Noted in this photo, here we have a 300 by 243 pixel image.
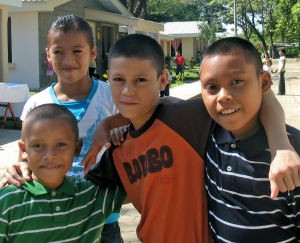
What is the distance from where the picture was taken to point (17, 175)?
2.02 metres

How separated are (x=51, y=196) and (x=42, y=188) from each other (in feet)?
0.17

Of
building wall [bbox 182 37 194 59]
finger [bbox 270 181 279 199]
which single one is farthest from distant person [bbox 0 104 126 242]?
building wall [bbox 182 37 194 59]

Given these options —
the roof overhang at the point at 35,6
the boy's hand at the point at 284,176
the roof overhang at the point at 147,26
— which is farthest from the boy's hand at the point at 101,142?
the roof overhang at the point at 147,26

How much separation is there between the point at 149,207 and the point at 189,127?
402mm

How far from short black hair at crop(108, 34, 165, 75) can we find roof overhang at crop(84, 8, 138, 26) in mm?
17654

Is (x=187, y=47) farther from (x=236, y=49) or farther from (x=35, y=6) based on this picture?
(x=236, y=49)

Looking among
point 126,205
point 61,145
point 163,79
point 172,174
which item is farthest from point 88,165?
point 126,205

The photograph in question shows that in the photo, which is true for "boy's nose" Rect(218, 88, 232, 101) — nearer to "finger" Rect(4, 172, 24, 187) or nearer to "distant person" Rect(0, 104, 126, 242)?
"distant person" Rect(0, 104, 126, 242)

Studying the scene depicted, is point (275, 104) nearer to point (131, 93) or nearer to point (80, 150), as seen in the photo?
point (131, 93)

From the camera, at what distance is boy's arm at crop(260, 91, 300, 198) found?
5.25 feet

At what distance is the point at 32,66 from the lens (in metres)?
16.2

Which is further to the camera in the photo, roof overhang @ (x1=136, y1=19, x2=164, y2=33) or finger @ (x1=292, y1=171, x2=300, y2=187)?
roof overhang @ (x1=136, y1=19, x2=164, y2=33)

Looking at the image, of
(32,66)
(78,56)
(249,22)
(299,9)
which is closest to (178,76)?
(299,9)

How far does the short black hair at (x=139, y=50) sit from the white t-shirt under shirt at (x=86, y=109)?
1.17 feet
